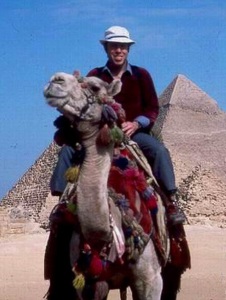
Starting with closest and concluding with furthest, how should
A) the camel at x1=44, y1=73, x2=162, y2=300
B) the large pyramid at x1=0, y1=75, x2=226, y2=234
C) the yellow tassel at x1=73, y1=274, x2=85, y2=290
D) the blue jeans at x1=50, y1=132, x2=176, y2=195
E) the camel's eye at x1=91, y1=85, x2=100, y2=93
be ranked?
the camel at x1=44, y1=73, x2=162, y2=300
the camel's eye at x1=91, y1=85, x2=100, y2=93
the yellow tassel at x1=73, y1=274, x2=85, y2=290
the blue jeans at x1=50, y1=132, x2=176, y2=195
the large pyramid at x1=0, y1=75, x2=226, y2=234

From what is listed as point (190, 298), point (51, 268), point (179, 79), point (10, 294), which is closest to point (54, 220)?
point (51, 268)

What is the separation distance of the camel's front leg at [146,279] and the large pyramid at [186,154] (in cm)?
6701

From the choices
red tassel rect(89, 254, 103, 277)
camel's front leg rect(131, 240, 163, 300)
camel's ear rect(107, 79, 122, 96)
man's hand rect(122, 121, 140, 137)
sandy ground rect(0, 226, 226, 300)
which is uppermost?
camel's ear rect(107, 79, 122, 96)

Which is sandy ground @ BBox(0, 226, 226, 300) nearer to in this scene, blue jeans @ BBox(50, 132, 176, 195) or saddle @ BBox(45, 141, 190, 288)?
blue jeans @ BBox(50, 132, 176, 195)

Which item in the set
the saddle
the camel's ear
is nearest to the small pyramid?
the saddle

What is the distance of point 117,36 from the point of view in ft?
28.3

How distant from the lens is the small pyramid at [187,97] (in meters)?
112

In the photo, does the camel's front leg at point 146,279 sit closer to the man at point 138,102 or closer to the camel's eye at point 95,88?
the man at point 138,102

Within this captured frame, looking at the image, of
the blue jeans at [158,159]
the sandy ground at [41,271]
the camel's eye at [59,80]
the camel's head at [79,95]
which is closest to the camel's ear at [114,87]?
the camel's head at [79,95]

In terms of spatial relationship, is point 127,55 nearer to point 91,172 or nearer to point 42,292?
point 91,172

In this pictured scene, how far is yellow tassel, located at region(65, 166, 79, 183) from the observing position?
7.89 meters

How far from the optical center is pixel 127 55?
8773mm

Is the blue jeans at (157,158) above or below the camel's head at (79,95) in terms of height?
below

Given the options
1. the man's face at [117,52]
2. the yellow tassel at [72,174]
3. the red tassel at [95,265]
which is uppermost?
the man's face at [117,52]
